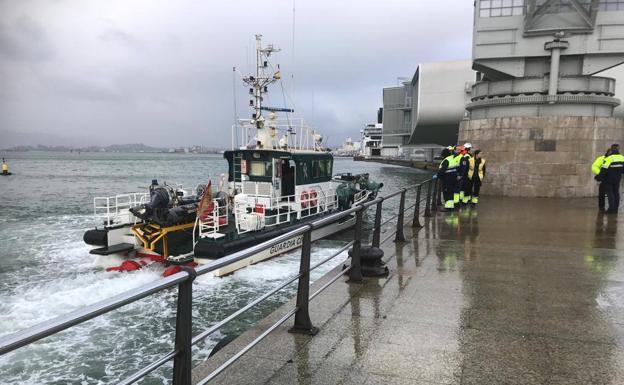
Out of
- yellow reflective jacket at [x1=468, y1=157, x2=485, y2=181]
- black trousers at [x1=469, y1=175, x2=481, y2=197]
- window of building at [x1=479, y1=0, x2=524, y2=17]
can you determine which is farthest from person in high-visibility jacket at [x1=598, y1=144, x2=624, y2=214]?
window of building at [x1=479, y1=0, x2=524, y2=17]

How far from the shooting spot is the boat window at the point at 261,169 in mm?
14836

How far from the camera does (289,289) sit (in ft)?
34.9

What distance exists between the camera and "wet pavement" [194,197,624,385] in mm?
3182

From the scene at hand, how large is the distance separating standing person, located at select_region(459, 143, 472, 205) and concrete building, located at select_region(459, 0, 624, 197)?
151 inches

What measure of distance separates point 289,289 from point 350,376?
7.62 m

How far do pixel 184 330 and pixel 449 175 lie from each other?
32.5 ft

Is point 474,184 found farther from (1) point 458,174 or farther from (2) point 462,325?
(2) point 462,325

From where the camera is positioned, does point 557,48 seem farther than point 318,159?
No

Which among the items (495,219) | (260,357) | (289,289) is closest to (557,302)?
(260,357)

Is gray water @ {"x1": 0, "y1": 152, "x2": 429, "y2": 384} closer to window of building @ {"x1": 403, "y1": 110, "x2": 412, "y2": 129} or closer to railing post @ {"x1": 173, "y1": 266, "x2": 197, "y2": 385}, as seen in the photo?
railing post @ {"x1": 173, "y1": 266, "x2": 197, "y2": 385}

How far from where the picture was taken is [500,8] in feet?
49.7

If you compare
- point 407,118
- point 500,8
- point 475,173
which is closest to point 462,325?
point 475,173

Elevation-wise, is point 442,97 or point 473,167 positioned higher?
point 442,97

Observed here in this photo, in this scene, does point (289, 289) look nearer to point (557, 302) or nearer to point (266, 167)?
point (266, 167)
